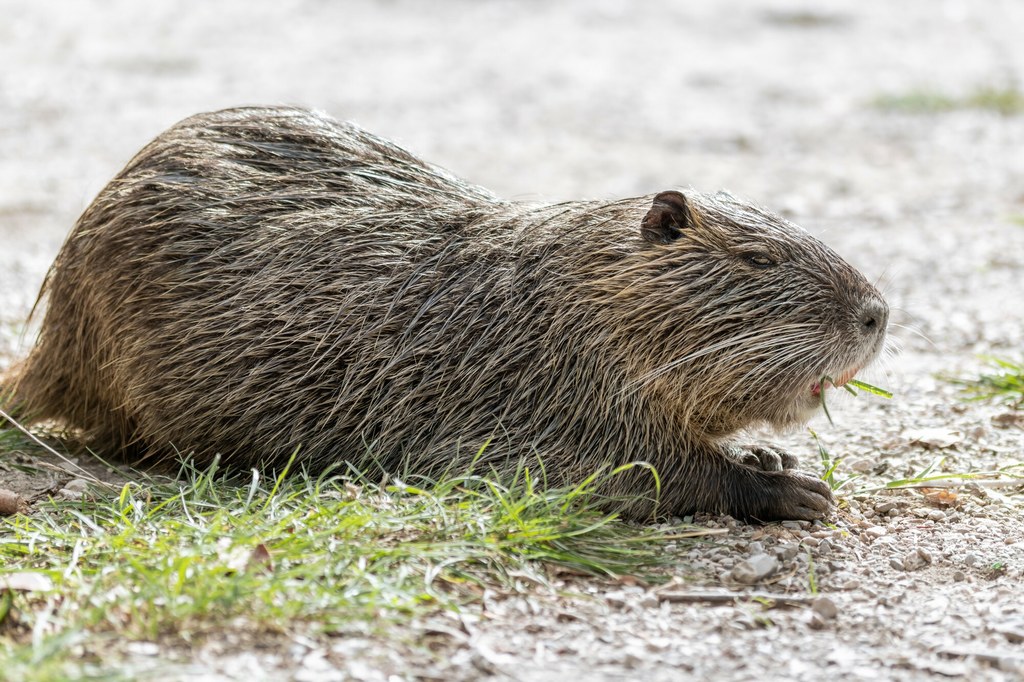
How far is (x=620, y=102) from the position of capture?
12.7 meters

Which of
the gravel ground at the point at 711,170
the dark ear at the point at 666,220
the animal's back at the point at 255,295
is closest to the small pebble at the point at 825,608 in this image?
the gravel ground at the point at 711,170

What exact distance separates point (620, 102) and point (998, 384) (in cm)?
755

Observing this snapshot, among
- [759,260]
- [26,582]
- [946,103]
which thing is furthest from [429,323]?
[946,103]

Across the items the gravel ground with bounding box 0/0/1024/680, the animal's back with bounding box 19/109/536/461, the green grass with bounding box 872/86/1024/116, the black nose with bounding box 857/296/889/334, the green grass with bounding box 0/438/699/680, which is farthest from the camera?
the green grass with bounding box 872/86/1024/116

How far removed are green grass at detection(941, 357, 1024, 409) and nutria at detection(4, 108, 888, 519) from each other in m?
1.47

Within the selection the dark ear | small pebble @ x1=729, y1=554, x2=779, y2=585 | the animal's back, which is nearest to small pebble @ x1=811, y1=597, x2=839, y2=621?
small pebble @ x1=729, y1=554, x2=779, y2=585

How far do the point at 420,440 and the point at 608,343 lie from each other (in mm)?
753

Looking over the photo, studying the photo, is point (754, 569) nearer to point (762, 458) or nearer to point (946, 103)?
point (762, 458)

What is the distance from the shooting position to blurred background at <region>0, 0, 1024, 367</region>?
8438 mm

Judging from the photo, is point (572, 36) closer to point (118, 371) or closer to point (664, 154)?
point (664, 154)

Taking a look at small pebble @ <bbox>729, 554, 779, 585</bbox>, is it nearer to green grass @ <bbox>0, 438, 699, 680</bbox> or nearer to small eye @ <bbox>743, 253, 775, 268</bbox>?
green grass @ <bbox>0, 438, 699, 680</bbox>

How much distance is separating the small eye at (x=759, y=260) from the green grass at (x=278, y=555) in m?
0.90

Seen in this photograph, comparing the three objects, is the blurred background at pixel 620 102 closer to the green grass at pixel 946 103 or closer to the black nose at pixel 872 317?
the green grass at pixel 946 103

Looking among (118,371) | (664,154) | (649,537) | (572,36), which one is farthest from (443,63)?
(649,537)
